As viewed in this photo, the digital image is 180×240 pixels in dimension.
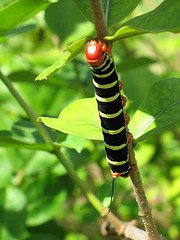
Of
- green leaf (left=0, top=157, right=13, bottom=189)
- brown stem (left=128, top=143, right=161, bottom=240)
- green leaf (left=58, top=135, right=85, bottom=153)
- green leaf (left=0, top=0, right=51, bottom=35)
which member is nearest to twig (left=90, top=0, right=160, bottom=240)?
brown stem (left=128, top=143, right=161, bottom=240)

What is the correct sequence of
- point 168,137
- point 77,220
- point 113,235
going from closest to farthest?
point 113,235, point 77,220, point 168,137

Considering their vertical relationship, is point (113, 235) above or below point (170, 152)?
below

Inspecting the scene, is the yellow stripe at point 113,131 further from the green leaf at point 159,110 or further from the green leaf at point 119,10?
the green leaf at point 119,10

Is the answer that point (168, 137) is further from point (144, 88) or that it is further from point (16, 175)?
point (16, 175)

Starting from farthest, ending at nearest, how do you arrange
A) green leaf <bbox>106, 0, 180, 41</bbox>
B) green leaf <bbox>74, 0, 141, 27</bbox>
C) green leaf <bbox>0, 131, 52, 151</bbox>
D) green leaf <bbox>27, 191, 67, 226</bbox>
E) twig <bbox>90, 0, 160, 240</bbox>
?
1. green leaf <bbox>27, 191, 67, 226</bbox>
2. green leaf <bbox>0, 131, 52, 151</bbox>
3. green leaf <bbox>74, 0, 141, 27</bbox>
4. twig <bbox>90, 0, 160, 240</bbox>
5. green leaf <bbox>106, 0, 180, 41</bbox>

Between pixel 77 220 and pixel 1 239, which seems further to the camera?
pixel 77 220

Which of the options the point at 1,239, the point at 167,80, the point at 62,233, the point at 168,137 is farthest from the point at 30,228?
the point at 167,80

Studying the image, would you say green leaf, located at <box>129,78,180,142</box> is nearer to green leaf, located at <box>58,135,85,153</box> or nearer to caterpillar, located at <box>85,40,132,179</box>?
caterpillar, located at <box>85,40,132,179</box>

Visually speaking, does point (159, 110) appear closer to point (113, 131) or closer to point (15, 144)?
point (113, 131)
